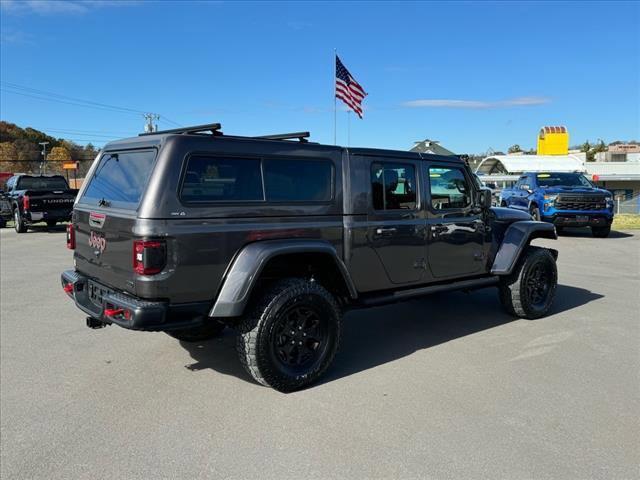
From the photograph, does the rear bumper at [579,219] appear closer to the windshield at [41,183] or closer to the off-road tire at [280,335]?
the off-road tire at [280,335]

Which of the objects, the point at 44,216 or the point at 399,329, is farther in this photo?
the point at 44,216

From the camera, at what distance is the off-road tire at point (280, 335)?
12.7 feet

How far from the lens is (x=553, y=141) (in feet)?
167

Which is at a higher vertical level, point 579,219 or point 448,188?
point 448,188

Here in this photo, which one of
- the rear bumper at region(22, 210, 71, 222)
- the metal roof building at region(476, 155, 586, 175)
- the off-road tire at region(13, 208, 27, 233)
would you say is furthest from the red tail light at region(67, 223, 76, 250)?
the metal roof building at region(476, 155, 586, 175)

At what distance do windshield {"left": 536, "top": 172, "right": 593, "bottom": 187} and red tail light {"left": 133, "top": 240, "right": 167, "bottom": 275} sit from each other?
14.6 m

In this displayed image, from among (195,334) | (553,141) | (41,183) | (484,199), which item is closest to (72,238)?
(195,334)

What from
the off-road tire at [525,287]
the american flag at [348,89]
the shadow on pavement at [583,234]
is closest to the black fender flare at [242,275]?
the off-road tire at [525,287]

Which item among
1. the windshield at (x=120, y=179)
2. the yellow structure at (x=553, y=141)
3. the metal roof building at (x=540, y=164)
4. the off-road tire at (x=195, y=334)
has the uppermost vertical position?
the yellow structure at (x=553, y=141)

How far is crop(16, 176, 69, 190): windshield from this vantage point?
18.8m

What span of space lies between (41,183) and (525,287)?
18385 mm

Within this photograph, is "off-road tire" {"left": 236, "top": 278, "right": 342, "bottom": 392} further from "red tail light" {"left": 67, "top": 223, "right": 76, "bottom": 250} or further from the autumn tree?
the autumn tree

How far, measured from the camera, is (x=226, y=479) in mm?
2885

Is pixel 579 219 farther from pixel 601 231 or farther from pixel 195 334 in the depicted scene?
pixel 195 334
